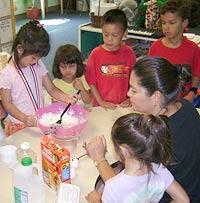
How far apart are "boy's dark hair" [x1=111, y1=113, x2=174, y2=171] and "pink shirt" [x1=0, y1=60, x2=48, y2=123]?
924 millimetres

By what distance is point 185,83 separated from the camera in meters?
2.41

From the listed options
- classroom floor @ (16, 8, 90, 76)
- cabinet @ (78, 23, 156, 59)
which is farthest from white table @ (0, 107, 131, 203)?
classroom floor @ (16, 8, 90, 76)

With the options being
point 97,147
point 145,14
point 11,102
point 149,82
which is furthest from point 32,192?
point 145,14

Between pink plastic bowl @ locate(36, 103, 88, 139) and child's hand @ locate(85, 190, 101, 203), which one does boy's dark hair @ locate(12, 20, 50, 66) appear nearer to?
pink plastic bowl @ locate(36, 103, 88, 139)

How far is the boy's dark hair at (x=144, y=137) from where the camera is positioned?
1.11 m

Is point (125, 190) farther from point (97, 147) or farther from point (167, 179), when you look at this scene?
point (97, 147)

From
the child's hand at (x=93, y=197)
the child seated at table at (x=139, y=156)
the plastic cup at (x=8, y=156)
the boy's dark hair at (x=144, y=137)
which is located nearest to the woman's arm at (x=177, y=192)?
the child seated at table at (x=139, y=156)

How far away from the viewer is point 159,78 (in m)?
1.39

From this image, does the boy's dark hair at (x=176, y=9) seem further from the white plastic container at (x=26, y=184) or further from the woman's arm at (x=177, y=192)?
the white plastic container at (x=26, y=184)

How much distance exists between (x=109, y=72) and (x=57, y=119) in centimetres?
64

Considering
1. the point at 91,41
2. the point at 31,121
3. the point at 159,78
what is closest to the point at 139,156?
the point at 159,78

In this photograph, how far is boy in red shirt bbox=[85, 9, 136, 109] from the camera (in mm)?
2240

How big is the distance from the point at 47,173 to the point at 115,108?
0.83 m

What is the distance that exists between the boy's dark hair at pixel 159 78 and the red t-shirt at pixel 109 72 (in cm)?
81
